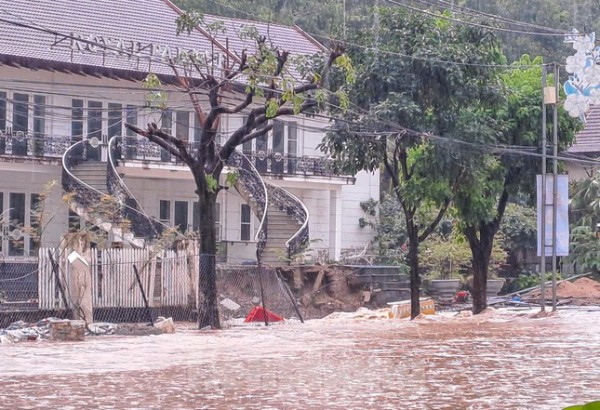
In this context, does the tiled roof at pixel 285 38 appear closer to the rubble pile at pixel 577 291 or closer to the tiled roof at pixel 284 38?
the tiled roof at pixel 284 38

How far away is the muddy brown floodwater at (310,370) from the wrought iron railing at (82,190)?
7914 millimetres

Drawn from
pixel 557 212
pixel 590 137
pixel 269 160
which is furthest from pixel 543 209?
pixel 590 137

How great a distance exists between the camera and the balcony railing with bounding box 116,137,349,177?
3506 cm

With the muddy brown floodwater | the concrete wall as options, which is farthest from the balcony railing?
the muddy brown floodwater

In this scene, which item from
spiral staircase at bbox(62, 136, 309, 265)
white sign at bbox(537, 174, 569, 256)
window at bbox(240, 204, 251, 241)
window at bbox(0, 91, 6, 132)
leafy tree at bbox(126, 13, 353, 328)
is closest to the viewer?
leafy tree at bbox(126, 13, 353, 328)

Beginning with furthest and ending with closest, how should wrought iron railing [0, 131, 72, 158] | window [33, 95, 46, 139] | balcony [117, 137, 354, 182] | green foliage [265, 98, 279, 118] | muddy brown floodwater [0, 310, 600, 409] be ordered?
balcony [117, 137, 354, 182]
window [33, 95, 46, 139]
wrought iron railing [0, 131, 72, 158]
green foliage [265, 98, 279, 118]
muddy brown floodwater [0, 310, 600, 409]

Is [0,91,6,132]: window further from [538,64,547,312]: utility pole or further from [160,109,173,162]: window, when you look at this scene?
[538,64,547,312]: utility pole

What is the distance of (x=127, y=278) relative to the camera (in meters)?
23.9

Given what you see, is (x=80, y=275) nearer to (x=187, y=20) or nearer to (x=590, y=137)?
(x=187, y=20)

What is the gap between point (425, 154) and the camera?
2692cm

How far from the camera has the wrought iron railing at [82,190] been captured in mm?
29897

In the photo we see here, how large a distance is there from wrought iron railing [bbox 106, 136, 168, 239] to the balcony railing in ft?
1.54

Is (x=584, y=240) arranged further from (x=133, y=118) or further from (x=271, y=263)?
(x=133, y=118)

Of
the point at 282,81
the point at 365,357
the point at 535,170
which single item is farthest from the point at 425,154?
the point at 365,357
